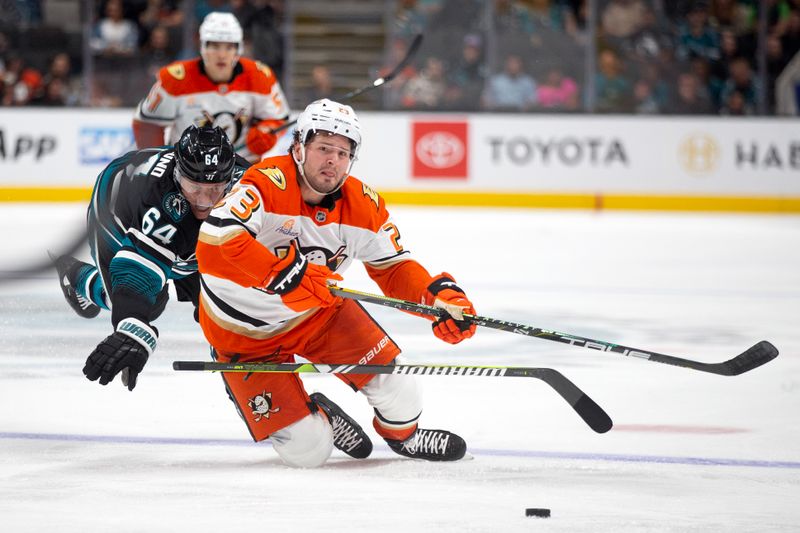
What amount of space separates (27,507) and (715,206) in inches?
317

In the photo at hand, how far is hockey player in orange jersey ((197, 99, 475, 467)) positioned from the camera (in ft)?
10.5

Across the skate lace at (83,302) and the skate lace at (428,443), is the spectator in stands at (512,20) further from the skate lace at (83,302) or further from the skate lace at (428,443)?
the skate lace at (428,443)

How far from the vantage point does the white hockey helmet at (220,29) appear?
573cm

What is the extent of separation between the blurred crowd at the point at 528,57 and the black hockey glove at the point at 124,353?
7020mm

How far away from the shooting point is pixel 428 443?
11.3 feet

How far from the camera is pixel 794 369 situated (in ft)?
15.6

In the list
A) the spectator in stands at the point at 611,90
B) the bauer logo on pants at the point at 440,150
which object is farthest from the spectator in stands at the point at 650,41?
the bauer logo on pants at the point at 440,150

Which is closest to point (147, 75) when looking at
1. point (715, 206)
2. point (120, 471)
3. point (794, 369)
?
point (715, 206)

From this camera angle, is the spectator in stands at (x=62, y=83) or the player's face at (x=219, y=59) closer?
the player's face at (x=219, y=59)

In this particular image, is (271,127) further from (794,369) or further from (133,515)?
(133,515)

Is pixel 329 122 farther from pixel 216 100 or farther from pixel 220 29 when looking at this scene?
pixel 216 100

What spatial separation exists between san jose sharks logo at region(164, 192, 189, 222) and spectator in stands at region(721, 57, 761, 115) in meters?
7.21

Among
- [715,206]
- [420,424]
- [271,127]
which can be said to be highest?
[271,127]

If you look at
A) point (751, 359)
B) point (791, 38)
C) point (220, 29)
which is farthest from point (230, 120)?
point (791, 38)
